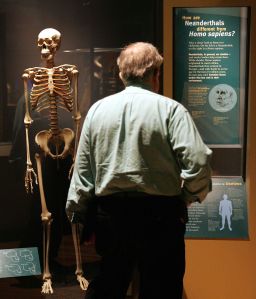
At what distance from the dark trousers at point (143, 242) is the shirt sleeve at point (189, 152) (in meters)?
0.15

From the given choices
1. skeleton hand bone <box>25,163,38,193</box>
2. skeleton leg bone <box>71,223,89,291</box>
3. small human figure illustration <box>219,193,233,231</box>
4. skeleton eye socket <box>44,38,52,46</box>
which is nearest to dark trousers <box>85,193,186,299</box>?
skeleton leg bone <box>71,223,89,291</box>

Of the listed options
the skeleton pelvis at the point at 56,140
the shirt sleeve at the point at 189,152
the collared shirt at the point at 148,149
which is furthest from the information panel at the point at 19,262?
the shirt sleeve at the point at 189,152

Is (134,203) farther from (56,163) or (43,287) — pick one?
(43,287)

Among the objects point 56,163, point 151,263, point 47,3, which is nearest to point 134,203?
point 151,263

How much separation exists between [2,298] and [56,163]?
0.90 meters

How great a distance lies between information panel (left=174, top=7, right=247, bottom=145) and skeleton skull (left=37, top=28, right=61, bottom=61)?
0.71 meters

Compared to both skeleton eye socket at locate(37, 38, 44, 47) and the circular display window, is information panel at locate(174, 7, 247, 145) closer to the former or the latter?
the circular display window

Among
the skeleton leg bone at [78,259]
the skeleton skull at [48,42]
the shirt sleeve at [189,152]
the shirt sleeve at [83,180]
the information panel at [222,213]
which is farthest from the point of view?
the information panel at [222,213]

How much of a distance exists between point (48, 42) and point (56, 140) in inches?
22.4

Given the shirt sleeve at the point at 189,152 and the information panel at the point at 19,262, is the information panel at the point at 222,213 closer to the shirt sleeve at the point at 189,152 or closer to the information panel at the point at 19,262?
the information panel at the point at 19,262

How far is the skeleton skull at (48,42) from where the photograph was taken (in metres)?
3.27

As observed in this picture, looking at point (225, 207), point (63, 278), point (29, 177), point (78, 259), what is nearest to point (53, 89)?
point (29, 177)

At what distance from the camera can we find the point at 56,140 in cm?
335

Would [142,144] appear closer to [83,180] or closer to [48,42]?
[83,180]
